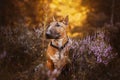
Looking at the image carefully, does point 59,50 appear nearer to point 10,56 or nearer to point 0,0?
point 10,56

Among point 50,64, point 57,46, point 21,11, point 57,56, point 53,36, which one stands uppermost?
point 21,11

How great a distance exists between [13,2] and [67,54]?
2.06m

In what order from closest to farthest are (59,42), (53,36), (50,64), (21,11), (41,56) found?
(53,36)
(59,42)
(50,64)
(41,56)
(21,11)

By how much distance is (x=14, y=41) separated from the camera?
27.8ft

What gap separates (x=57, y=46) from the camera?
704cm

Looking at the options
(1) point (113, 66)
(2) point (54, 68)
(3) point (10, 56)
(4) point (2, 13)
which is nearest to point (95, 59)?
(1) point (113, 66)

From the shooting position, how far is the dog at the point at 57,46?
6.94 m

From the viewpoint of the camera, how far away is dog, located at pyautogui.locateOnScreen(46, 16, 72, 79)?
22.8 feet

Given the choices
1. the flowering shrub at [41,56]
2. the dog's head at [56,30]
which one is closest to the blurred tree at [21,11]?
the flowering shrub at [41,56]

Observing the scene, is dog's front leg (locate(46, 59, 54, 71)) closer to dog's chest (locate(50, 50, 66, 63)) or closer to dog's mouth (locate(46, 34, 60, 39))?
dog's chest (locate(50, 50, 66, 63))

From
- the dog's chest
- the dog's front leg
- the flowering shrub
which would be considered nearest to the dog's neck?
the dog's chest

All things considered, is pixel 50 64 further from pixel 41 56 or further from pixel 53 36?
pixel 41 56

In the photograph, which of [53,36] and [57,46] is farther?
[57,46]

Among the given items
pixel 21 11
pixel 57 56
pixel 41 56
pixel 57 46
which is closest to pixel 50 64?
pixel 57 56
